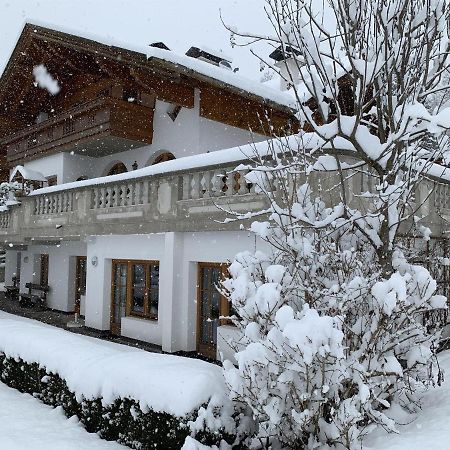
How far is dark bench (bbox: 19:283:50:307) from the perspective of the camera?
61.1ft

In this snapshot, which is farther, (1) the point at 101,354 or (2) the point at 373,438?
(1) the point at 101,354

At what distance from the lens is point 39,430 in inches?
249

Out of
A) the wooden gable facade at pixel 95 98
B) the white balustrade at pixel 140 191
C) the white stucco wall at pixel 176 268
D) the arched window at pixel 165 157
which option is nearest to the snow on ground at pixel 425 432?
the white stucco wall at pixel 176 268

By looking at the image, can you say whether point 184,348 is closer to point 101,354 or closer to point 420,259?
point 101,354

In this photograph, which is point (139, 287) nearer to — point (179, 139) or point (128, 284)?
point (128, 284)

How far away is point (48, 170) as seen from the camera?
1986 cm

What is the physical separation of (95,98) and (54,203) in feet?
12.3

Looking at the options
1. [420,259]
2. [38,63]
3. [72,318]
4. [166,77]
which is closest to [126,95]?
[166,77]

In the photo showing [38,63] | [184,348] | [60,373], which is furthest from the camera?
[38,63]

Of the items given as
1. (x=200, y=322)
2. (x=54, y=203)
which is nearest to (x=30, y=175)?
(x=54, y=203)

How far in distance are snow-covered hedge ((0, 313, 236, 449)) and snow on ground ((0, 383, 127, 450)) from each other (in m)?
0.14

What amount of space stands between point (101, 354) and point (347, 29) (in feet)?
17.6

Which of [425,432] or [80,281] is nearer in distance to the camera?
[425,432]

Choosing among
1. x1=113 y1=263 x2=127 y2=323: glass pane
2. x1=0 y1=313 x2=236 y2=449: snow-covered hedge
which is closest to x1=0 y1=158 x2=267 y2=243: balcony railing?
x1=113 y1=263 x2=127 y2=323: glass pane
